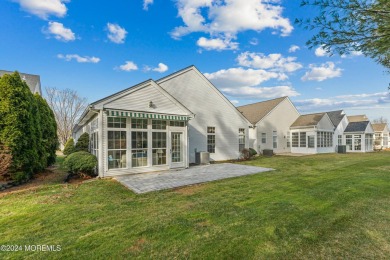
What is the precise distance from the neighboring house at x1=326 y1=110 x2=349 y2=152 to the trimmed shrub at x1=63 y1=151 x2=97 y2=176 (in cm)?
3197

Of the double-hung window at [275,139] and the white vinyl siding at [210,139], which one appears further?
the double-hung window at [275,139]

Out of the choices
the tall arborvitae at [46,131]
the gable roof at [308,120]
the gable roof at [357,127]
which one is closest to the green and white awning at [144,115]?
the tall arborvitae at [46,131]

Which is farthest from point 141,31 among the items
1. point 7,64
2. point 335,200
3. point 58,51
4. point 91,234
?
point 7,64

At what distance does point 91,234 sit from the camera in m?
3.96

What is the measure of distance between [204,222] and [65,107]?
4743 cm

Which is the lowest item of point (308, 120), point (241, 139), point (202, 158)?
point (202, 158)

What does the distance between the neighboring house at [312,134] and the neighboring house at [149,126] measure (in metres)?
16.0

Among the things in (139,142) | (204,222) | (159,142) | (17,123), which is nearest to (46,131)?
(17,123)

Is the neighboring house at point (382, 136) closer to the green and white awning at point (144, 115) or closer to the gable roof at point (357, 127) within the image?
the gable roof at point (357, 127)

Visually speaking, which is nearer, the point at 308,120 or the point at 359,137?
the point at 308,120

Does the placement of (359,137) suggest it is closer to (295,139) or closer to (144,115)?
(295,139)

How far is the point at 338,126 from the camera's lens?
28.8m

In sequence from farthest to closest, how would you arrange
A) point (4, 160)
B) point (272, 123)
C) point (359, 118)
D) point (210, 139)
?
point (359, 118) < point (272, 123) < point (210, 139) < point (4, 160)

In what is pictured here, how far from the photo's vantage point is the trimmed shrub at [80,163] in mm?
9586
